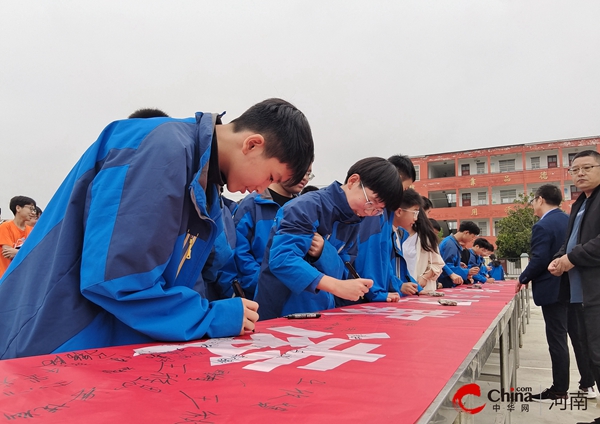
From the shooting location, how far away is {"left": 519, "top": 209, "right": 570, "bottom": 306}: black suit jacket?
3.83m

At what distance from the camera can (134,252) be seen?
95 centimetres

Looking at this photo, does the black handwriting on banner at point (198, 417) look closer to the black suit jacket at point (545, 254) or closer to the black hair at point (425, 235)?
the black suit jacket at point (545, 254)

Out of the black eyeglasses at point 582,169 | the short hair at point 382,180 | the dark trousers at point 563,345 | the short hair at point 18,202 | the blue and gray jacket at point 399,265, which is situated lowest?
the dark trousers at point 563,345

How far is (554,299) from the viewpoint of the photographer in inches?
148

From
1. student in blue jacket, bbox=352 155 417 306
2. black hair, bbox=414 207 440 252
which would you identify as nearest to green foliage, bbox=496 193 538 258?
black hair, bbox=414 207 440 252

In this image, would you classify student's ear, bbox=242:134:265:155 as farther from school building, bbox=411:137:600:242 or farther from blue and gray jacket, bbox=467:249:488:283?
school building, bbox=411:137:600:242

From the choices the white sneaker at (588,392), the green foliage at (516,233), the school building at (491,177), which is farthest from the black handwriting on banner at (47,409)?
the school building at (491,177)

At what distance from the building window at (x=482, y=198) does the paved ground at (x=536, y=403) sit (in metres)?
24.0

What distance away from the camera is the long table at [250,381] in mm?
559

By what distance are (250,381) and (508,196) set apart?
31.5m

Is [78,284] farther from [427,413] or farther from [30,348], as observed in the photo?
[427,413]

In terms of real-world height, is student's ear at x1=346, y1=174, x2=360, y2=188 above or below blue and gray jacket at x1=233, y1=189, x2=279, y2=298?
above

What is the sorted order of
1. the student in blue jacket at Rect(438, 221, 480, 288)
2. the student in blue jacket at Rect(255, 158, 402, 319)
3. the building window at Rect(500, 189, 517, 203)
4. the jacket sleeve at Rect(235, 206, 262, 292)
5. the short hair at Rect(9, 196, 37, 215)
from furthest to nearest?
the building window at Rect(500, 189, 517, 203)
the student in blue jacket at Rect(438, 221, 480, 288)
the short hair at Rect(9, 196, 37, 215)
the jacket sleeve at Rect(235, 206, 262, 292)
the student in blue jacket at Rect(255, 158, 402, 319)

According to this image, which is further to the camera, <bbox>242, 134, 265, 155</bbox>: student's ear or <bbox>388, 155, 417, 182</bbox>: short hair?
<bbox>388, 155, 417, 182</bbox>: short hair
